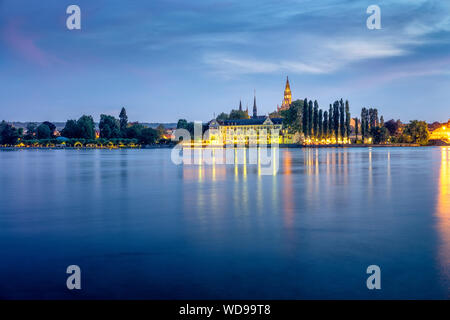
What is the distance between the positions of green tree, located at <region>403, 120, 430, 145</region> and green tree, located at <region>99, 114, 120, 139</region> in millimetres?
99856

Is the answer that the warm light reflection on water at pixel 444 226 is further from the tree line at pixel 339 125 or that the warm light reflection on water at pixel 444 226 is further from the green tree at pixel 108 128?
the green tree at pixel 108 128

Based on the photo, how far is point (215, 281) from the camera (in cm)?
672

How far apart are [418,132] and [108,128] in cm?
10624

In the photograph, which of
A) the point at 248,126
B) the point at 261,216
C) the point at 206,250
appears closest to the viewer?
the point at 206,250

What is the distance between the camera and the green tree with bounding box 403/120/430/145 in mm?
128750

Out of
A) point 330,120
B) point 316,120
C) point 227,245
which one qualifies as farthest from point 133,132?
point 227,245

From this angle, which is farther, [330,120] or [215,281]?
[330,120]

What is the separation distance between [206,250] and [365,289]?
341cm

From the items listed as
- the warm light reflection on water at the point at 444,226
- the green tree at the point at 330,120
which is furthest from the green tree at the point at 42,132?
the warm light reflection on water at the point at 444,226

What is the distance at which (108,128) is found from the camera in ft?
502

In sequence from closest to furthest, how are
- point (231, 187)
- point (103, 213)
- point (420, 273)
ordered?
point (420, 273) → point (103, 213) → point (231, 187)

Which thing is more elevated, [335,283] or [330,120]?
[330,120]
